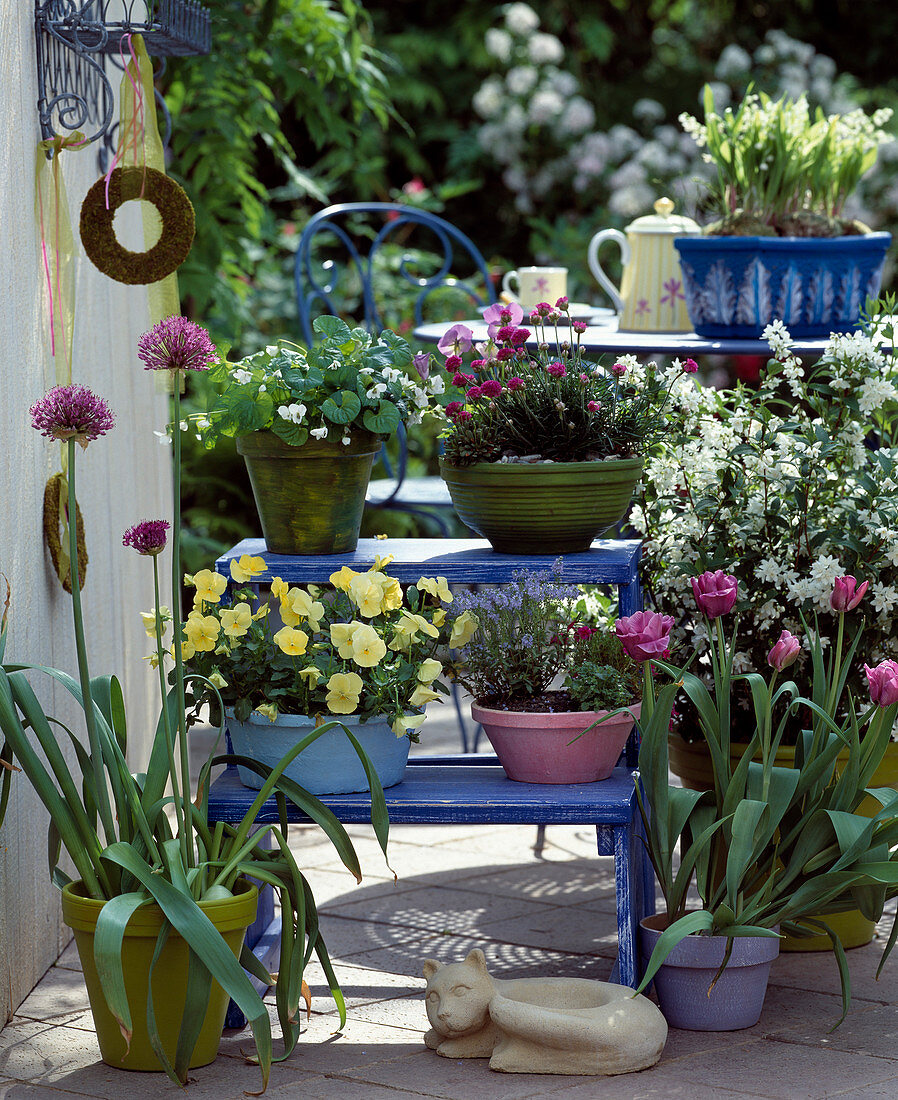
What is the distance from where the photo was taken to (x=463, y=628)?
2.65 metres

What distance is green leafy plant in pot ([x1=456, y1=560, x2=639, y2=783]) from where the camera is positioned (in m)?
2.60

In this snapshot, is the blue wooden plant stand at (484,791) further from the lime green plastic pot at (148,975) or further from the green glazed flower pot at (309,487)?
the lime green plastic pot at (148,975)

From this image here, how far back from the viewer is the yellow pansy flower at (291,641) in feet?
8.25

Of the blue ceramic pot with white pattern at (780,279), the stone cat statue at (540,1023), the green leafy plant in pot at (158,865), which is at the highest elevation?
the blue ceramic pot with white pattern at (780,279)

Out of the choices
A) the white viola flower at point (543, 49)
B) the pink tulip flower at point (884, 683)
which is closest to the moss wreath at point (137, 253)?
the pink tulip flower at point (884, 683)

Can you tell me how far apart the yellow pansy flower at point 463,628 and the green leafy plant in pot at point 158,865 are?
0.30 m

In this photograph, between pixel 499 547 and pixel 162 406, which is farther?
pixel 162 406

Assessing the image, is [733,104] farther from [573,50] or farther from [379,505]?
[379,505]

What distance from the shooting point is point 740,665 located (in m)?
2.92

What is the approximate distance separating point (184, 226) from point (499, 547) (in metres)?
0.83

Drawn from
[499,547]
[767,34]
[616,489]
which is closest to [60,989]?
[499,547]

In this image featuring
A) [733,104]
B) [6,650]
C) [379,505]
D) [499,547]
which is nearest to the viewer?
[6,650]

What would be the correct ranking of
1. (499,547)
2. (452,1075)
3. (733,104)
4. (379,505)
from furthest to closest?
1. (733,104)
2. (379,505)
3. (499,547)
4. (452,1075)

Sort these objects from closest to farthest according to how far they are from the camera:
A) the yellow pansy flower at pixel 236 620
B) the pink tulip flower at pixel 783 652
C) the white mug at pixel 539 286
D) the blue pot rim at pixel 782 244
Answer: the pink tulip flower at pixel 783 652 < the yellow pansy flower at pixel 236 620 < the blue pot rim at pixel 782 244 < the white mug at pixel 539 286
